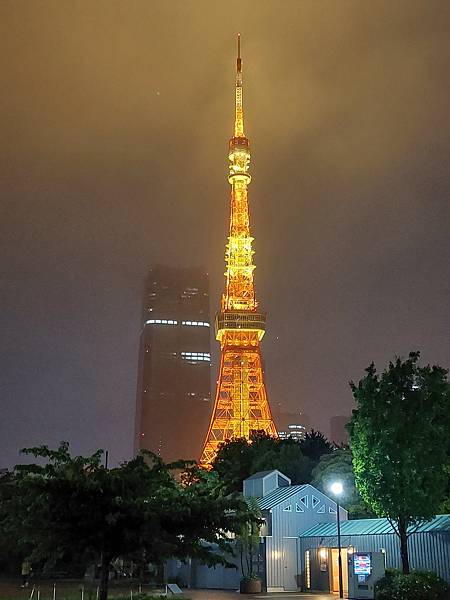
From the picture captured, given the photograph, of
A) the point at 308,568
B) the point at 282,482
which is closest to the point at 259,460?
the point at 282,482

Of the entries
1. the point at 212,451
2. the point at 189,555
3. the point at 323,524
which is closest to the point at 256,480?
the point at 323,524

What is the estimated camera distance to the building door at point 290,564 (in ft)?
133

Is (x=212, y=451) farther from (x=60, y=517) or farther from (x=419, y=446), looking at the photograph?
A: (x=60, y=517)

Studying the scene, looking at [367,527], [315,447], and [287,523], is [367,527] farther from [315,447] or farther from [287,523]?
[315,447]

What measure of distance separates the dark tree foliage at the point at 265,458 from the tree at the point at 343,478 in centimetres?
503

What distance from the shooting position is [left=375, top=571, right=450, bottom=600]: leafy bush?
28.8 metres

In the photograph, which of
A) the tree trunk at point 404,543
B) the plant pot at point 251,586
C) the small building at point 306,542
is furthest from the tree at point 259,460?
the tree trunk at point 404,543

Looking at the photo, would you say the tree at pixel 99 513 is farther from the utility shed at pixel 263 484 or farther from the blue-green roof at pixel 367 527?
the utility shed at pixel 263 484

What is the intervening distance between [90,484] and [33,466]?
7.31ft

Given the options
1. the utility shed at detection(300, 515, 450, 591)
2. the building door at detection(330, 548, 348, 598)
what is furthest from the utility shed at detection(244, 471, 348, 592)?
the building door at detection(330, 548, 348, 598)

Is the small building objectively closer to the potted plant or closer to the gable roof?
the gable roof

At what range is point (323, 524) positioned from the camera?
1668 inches

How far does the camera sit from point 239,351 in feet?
314

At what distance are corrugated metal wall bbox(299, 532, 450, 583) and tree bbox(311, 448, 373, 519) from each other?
9954mm
